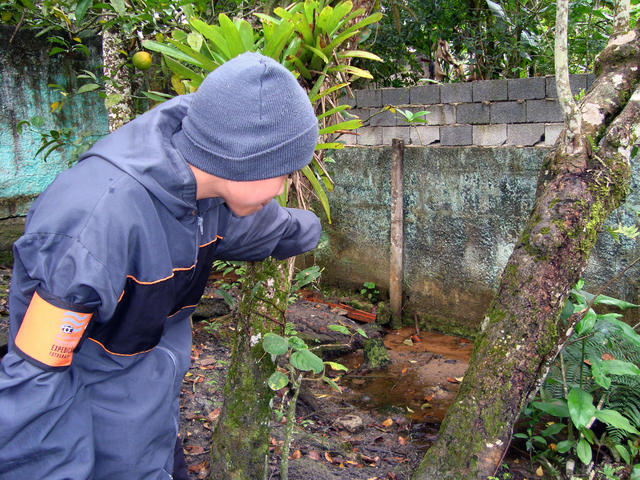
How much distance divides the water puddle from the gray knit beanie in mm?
2809

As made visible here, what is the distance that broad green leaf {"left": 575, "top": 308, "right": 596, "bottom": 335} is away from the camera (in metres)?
2.51

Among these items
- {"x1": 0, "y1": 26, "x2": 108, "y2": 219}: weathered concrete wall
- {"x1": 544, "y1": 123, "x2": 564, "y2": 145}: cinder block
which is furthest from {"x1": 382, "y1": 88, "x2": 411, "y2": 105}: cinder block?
{"x1": 0, "y1": 26, "x2": 108, "y2": 219}: weathered concrete wall

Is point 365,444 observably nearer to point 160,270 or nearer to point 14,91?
point 160,270

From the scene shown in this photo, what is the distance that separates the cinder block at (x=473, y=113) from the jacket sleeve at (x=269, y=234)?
309 centimetres

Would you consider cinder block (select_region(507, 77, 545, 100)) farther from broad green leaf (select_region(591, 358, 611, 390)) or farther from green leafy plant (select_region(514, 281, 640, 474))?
broad green leaf (select_region(591, 358, 611, 390))

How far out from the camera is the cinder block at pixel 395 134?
5.20 meters

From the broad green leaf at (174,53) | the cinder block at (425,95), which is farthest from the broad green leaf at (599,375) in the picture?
the cinder block at (425,95)

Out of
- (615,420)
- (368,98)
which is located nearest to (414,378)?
(615,420)

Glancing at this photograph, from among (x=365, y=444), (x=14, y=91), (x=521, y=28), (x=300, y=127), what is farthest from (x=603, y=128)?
(x=14, y=91)

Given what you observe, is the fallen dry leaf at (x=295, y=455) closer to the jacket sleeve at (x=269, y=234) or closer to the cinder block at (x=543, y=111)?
the jacket sleeve at (x=269, y=234)

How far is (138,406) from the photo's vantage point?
1423 millimetres

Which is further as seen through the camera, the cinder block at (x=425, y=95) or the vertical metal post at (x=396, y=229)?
the vertical metal post at (x=396, y=229)

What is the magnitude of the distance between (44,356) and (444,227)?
13.6 feet

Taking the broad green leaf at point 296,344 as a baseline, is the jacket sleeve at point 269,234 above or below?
above
